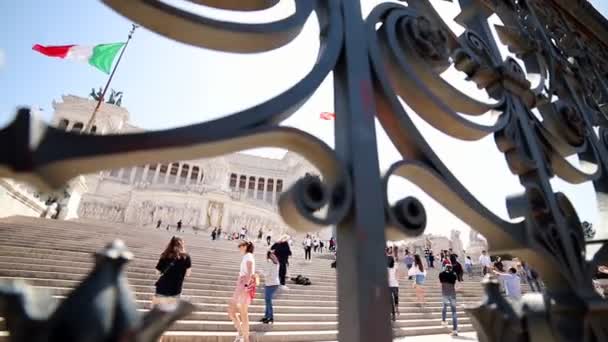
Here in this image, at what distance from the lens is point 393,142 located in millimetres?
994

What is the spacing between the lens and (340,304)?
2.49 ft

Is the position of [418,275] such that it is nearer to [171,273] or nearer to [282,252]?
[282,252]

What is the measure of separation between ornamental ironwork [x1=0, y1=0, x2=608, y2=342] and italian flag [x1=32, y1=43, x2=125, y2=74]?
63.9 ft

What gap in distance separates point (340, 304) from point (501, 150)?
0.90m

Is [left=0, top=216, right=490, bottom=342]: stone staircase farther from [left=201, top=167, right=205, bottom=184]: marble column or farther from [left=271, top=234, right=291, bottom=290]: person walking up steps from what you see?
[left=201, top=167, right=205, bottom=184]: marble column

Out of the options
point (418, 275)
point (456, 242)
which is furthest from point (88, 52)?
point (456, 242)

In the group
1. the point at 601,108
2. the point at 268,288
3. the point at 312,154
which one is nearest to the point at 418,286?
the point at 268,288

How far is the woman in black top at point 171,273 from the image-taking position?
4.64 meters

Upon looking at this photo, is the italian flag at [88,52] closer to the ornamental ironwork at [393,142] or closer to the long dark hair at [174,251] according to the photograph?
the long dark hair at [174,251]

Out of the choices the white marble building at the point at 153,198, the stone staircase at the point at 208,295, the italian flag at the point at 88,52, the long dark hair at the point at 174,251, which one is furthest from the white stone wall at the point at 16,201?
the white marble building at the point at 153,198

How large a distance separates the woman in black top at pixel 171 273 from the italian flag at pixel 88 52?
623 inches

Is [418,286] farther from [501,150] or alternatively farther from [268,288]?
[501,150]

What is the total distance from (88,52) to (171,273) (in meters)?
16.7

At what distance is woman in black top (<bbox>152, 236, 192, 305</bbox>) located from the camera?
4645 mm
